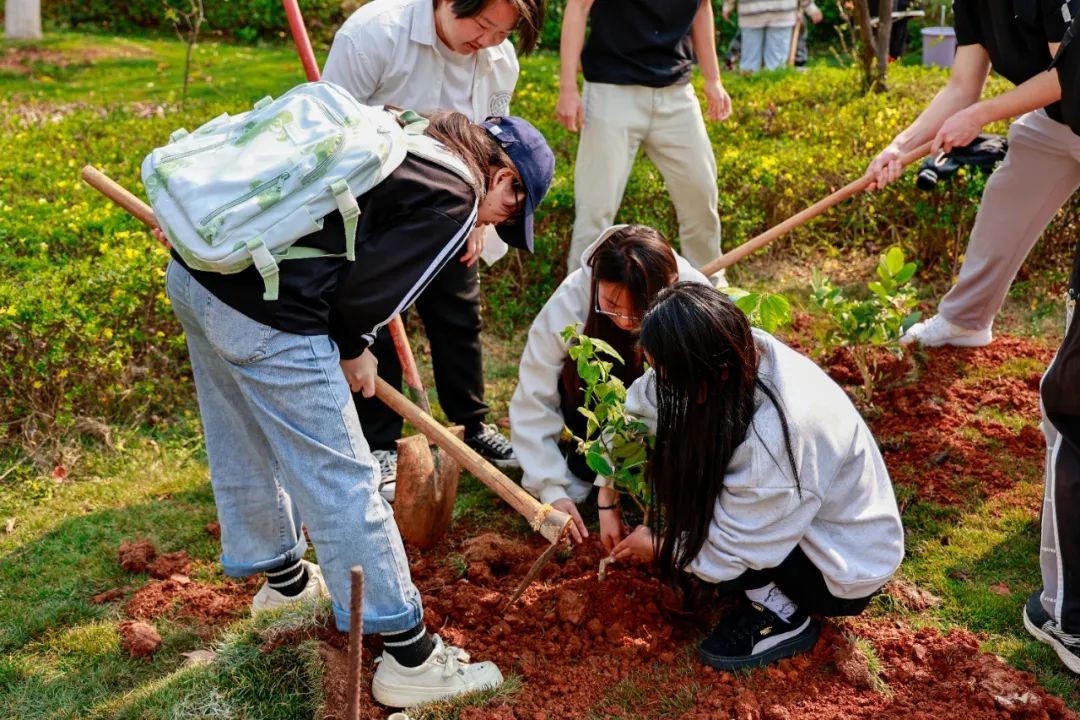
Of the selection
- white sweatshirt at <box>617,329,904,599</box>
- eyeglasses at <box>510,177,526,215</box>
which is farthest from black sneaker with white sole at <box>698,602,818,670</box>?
eyeglasses at <box>510,177,526,215</box>

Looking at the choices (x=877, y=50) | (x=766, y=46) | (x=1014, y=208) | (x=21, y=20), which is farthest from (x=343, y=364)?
(x=21, y=20)

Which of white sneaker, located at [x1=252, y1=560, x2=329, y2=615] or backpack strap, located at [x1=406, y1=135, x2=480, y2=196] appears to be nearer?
backpack strap, located at [x1=406, y1=135, x2=480, y2=196]

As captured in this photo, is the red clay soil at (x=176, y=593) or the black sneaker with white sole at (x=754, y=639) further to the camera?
the red clay soil at (x=176, y=593)

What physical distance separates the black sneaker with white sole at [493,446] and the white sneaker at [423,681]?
50.3 inches

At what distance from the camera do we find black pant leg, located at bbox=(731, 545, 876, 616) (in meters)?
Answer: 2.84

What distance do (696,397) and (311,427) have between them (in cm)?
91

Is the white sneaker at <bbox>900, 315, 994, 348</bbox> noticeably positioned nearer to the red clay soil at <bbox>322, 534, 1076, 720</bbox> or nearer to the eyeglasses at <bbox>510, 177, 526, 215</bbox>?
the red clay soil at <bbox>322, 534, 1076, 720</bbox>

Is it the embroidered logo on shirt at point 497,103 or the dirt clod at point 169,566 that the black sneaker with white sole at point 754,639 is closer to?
the dirt clod at point 169,566

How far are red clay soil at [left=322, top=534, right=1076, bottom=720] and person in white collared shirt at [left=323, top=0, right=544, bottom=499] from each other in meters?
0.85

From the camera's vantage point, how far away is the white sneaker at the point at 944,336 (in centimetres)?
452

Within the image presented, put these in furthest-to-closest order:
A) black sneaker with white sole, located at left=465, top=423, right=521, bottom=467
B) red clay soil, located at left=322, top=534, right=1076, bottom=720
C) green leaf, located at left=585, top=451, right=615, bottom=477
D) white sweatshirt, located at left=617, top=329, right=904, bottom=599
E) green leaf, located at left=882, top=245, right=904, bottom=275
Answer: black sneaker with white sole, located at left=465, top=423, right=521, bottom=467
green leaf, located at left=882, top=245, right=904, bottom=275
green leaf, located at left=585, top=451, right=615, bottom=477
red clay soil, located at left=322, top=534, right=1076, bottom=720
white sweatshirt, located at left=617, top=329, right=904, bottom=599

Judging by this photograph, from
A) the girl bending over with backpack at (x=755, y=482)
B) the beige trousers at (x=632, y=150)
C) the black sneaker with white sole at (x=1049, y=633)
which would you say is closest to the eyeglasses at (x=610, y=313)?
the girl bending over with backpack at (x=755, y=482)

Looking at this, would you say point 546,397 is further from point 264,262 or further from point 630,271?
point 264,262

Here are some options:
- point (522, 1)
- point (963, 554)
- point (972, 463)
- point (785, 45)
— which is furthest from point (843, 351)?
point (785, 45)
